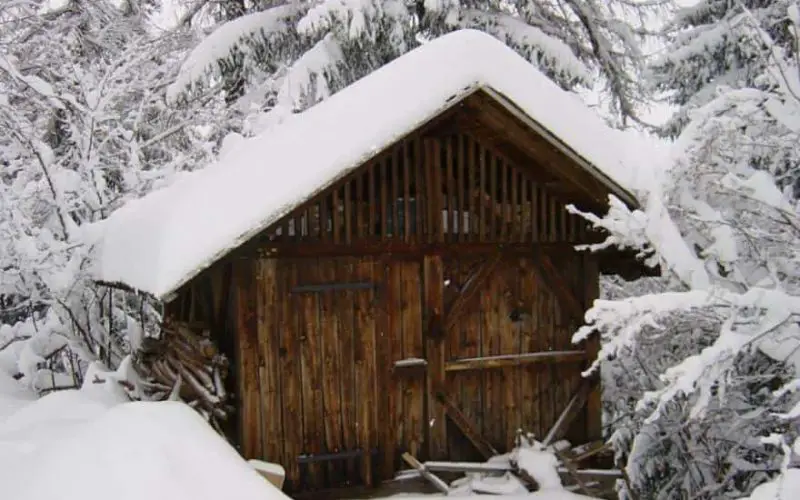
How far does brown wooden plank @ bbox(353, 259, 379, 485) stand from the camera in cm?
709

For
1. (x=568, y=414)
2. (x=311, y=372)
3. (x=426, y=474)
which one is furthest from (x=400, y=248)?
(x=568, y=414)

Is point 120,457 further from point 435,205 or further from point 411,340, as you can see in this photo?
point 435,205

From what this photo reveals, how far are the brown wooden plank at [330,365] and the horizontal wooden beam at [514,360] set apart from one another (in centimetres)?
115

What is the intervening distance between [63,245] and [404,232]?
426cm

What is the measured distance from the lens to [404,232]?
284 inches

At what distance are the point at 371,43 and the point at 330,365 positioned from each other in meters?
7.74

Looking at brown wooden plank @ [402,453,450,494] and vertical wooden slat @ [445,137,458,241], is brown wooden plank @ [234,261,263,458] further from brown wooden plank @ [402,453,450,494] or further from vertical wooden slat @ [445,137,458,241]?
vertical wooden slat @ [445,137,458,241]

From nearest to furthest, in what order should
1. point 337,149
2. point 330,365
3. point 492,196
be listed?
point 337,149, point 330,365, point 492,196

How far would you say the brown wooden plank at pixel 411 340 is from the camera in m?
7.27

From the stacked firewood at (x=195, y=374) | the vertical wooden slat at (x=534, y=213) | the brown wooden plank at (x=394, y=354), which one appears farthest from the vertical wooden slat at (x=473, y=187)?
the stacked firewood at (x=195, y=374)

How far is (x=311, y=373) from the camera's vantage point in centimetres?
693

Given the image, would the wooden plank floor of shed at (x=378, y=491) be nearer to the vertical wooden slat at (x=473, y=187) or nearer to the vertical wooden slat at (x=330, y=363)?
the vertical wooden slat at (x=330, y=363)

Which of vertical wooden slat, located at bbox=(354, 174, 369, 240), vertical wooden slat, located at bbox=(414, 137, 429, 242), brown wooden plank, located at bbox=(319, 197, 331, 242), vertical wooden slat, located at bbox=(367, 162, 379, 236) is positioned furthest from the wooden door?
brown wooden plank, located at bbox=(319, 197, 331, 242)

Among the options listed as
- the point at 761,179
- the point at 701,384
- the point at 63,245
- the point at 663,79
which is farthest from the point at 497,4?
the point at 701,384
